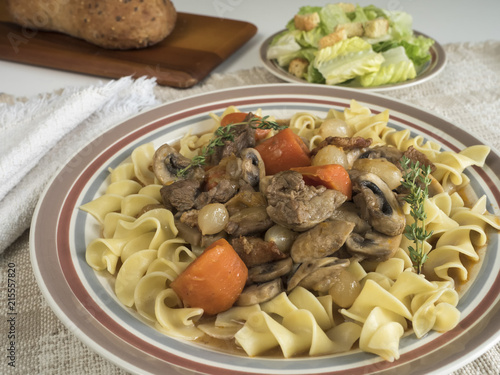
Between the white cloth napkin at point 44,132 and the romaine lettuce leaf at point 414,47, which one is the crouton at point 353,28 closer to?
the romaine lettuce leaf at point 414,47

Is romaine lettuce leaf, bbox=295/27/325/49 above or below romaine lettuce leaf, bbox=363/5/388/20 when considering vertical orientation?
below

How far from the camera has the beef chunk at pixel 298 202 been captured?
3.42 meters

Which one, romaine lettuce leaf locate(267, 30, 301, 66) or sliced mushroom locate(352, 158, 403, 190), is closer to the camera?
sliced mushroom locate(352, 158, 403, 190)

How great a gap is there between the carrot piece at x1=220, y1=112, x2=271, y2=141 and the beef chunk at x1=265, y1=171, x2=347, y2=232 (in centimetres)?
106

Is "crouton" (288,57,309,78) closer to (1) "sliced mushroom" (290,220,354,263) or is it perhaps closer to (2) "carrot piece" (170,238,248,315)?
(1) "sliced mushroom" (290,220,354,263)

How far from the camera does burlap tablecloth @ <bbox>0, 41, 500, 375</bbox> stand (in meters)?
3.38

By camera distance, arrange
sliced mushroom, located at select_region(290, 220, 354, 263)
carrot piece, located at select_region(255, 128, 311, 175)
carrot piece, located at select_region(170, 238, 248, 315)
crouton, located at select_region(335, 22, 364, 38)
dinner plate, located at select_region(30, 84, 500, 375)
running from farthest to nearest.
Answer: crouton, located at select_region(335, 22, 364, 38)
carrot piece, located at select_region(255, 128, 311, 175)
sliced mushroom, located at select_region(290, 220, 354, 263)
carrot piece, located at select_region(170, 238, 248, 315)
dinner plate, located at select_region(30, 84, 500, 375)

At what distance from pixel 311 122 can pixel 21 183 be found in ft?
9.24

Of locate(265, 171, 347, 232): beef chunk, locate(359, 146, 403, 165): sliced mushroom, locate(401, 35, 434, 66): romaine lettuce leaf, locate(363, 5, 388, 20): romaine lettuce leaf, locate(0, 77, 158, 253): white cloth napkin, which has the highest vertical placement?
locate(363, 5, 388, 20): romaine lettuce leaf

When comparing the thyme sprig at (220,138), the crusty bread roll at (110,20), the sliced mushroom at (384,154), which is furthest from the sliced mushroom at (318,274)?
the crusty bread roll at (110,20)

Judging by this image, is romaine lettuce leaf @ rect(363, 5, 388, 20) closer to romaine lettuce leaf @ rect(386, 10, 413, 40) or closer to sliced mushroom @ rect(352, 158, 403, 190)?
romaine lettuce leaf @ rect(386, 10, 413, 40)

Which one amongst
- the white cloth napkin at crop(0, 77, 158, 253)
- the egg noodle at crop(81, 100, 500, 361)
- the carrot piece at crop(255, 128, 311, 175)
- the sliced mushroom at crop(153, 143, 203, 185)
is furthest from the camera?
the white cloth napkin at crop(0, 77, 158, 253)

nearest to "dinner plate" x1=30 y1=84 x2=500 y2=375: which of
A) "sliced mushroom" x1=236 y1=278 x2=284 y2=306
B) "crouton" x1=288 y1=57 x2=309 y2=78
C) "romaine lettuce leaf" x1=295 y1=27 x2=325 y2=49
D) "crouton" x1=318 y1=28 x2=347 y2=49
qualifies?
"sliced mushroom" x1=236 y1=278 x2=284 y2=306

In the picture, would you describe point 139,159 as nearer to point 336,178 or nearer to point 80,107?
point 80,107
